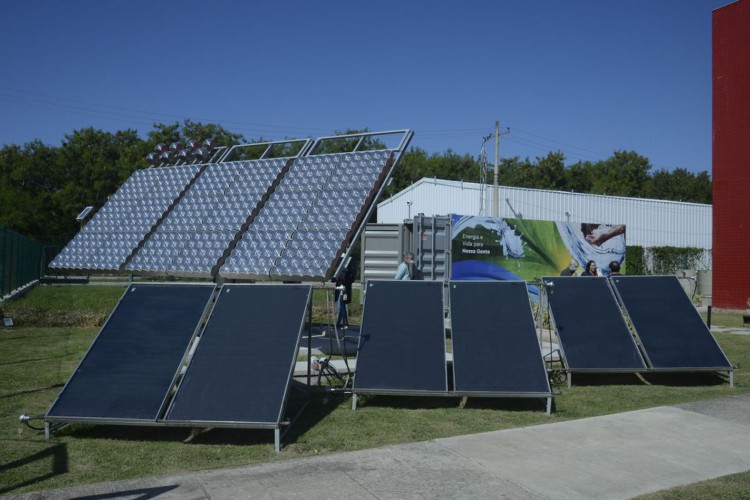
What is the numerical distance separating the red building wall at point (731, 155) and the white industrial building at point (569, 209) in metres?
12.2

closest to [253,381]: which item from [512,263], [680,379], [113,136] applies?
[680,379]

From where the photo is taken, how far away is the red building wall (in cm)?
2322

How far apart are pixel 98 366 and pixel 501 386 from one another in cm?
455

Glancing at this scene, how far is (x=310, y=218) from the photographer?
9.93 m

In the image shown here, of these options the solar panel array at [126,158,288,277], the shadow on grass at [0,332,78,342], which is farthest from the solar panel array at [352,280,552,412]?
the shadow on grass at [0,332,78,342]

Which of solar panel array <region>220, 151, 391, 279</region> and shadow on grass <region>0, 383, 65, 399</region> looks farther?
solar panel array <region>220, 151, 391, 279</region>

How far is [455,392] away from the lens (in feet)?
25.2

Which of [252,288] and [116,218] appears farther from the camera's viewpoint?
[116,218]

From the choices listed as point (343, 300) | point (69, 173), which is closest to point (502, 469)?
point (343, 300)

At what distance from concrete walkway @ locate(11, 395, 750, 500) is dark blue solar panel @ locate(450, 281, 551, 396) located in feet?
2.49

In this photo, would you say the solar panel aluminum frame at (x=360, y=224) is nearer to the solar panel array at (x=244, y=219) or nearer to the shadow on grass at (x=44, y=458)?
the solar panel array at (x=244, y=219)

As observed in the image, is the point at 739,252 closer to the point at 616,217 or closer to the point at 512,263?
the point at 512,263

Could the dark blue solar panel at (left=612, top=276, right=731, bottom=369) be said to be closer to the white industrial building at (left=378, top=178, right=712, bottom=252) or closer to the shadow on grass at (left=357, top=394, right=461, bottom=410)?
the shadow on grass at (left=357, top=394, right=461, bottom=410)

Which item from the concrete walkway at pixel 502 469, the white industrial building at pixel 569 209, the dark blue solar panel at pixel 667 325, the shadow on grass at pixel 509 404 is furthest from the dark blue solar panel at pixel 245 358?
the white industrial building at pixel 569 209
